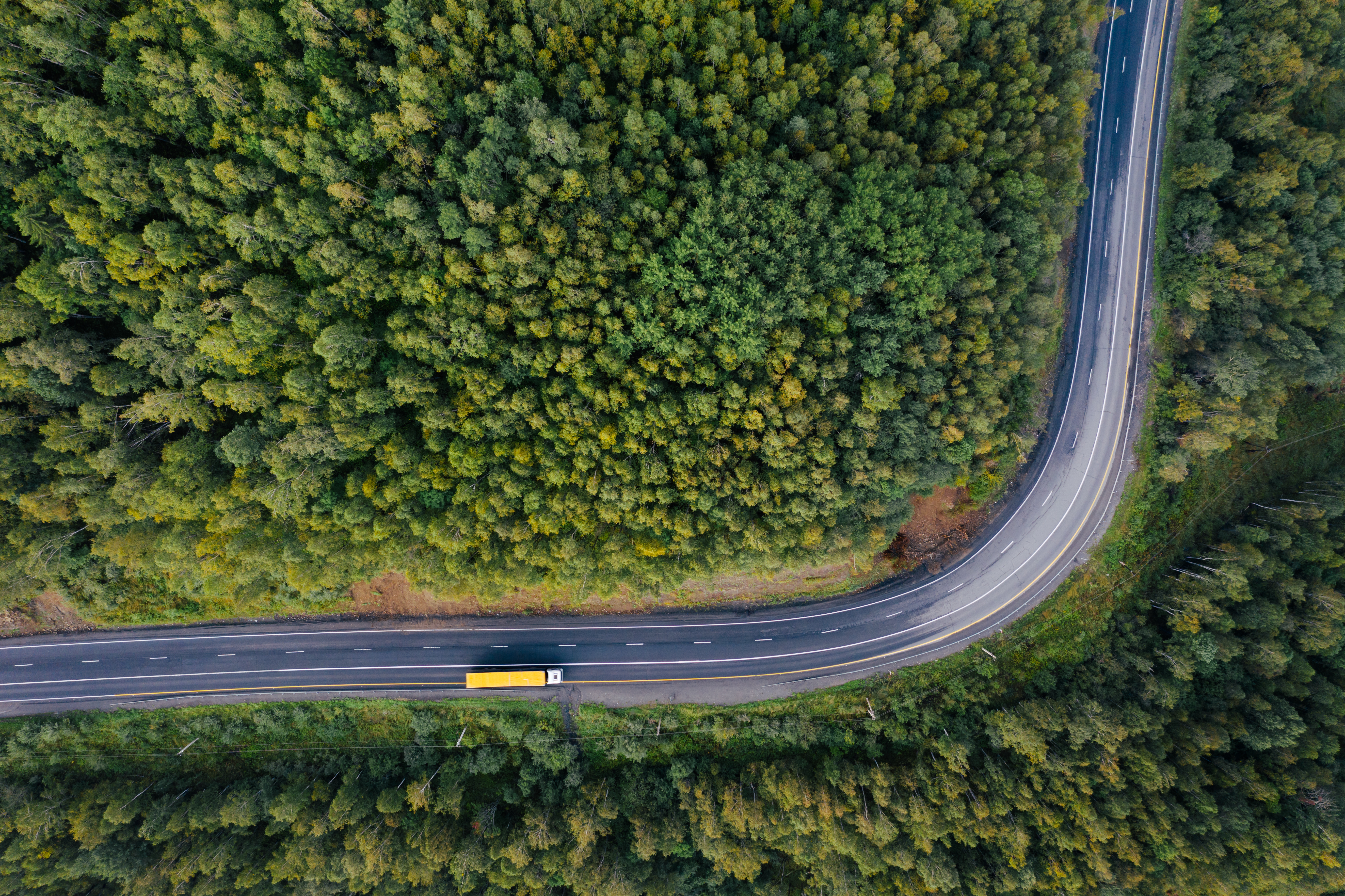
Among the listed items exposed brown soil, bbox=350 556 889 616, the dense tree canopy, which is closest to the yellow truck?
the dense tree canopy

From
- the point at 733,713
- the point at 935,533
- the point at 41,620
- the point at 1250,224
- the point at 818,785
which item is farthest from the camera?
the point at 935,533

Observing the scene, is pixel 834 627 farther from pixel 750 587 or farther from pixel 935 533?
pixel 935 533

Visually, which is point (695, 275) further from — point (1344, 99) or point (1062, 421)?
point (1344, 99)

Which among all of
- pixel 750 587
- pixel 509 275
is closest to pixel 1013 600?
pixel 750 587

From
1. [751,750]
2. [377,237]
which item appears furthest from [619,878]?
[377,237]

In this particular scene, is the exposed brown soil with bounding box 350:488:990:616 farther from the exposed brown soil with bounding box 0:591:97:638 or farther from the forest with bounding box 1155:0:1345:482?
the exposed brown soil with bounding box 0:591:97:638
